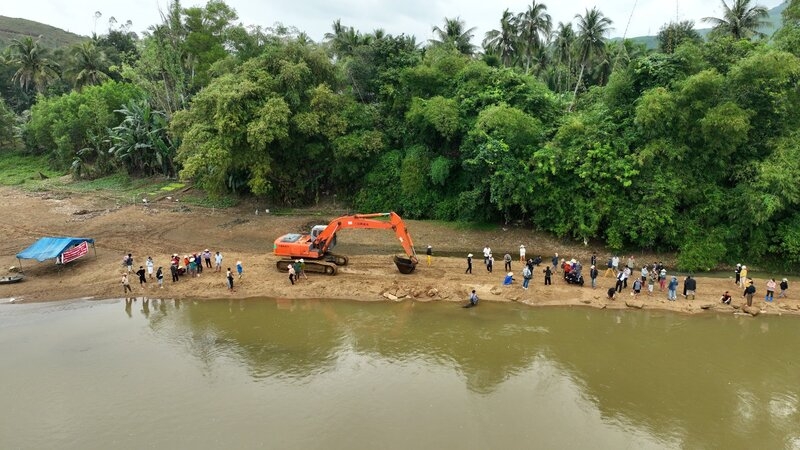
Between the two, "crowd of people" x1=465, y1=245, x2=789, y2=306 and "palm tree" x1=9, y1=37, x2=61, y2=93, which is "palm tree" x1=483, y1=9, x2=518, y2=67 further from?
"palm tree" x1=9, y1=37, x2=61, y2=93

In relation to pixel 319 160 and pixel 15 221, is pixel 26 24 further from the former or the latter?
pixel 319 160

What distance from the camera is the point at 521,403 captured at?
1268 centimetres

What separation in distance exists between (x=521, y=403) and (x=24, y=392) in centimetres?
1426

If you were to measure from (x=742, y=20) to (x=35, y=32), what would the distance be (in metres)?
156

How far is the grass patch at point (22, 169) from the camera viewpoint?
147 ft

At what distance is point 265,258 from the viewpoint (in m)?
23.7

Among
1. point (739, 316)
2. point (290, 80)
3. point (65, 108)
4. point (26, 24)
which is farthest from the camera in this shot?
point (26, 24)

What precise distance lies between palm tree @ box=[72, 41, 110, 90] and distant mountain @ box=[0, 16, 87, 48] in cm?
7685

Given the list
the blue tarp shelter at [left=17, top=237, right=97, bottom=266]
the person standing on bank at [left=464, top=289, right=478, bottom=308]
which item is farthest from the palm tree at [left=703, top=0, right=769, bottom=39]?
the blue tarp shelter at [left=17, top=237, right=97, bottom=266]

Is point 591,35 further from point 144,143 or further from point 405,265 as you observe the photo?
point 144,143

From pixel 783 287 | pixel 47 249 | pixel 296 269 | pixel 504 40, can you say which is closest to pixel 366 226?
pixel 296 269

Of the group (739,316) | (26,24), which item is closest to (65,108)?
(739,316)

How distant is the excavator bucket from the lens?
2133 centimetres

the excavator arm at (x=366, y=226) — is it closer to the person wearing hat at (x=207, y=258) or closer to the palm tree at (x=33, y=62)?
the person wearing hat at (x=207, y=258)
